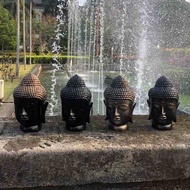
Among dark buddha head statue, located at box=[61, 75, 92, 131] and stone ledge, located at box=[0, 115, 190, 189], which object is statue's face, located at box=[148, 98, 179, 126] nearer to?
stone ledge, located at box=[0, 115, 190, 189]

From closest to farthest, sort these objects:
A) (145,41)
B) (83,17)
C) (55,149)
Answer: (55,149), (145,41), (83,17)

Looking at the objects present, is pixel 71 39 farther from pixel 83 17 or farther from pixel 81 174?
pixel 81 174

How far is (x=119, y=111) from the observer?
1907 mm

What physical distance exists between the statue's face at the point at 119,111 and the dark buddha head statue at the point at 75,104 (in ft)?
0.45

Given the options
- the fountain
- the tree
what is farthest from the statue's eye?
the tree

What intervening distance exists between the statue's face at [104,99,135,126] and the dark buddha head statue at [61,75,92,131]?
138mm

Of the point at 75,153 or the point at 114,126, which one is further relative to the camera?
the point at 114,126

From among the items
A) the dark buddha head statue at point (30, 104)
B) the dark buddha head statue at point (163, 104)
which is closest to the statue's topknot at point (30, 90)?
the dark buddha head statue at point (30, 104)

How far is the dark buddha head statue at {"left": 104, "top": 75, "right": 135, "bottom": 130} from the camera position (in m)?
1.89

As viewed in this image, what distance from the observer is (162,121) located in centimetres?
199

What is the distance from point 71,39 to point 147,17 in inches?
617

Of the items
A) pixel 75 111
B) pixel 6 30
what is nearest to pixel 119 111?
pixel 75 111

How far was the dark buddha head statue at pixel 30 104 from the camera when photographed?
1.86 meters

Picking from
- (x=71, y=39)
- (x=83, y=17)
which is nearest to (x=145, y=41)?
(x=83, y=17)
